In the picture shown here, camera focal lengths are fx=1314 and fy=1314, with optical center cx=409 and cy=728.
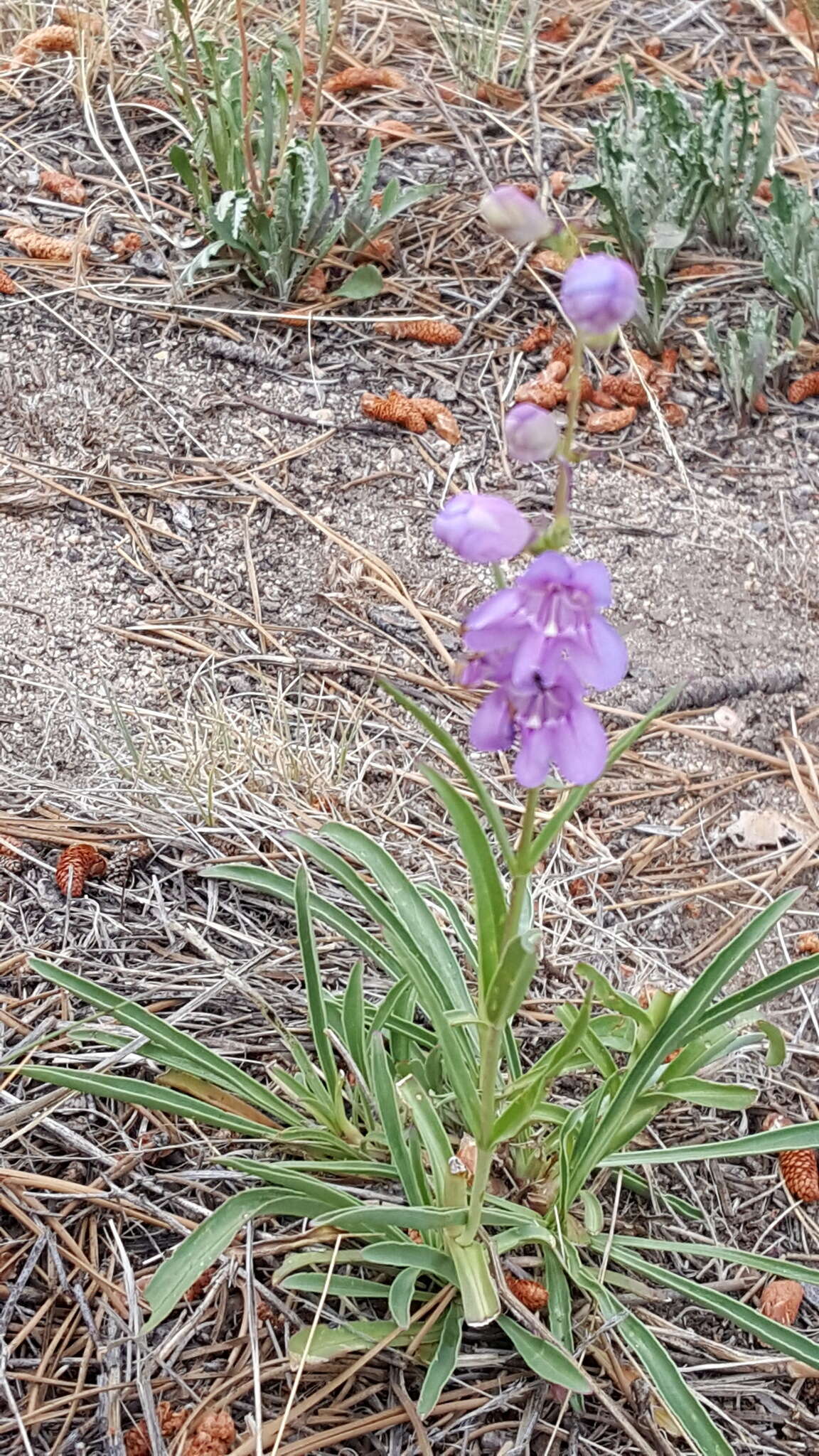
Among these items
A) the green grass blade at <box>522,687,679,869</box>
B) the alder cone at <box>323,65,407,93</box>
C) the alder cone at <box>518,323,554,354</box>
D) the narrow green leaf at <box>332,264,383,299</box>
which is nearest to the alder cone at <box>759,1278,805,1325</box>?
the green grass blade at <box>522,687,679,869</box>

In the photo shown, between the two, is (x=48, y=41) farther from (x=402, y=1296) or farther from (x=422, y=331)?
(x=402, y=1296)

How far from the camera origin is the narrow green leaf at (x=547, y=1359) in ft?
4.26

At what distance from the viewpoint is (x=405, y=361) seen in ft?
9.40

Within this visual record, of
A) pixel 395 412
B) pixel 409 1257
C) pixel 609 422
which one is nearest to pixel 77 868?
pixel 409 1257

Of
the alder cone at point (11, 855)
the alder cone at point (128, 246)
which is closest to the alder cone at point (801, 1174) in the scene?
the alder cone at point (11, 855)

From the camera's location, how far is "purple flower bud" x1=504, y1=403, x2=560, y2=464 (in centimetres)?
99

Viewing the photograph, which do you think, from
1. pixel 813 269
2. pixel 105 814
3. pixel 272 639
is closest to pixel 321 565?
pixel 272 639

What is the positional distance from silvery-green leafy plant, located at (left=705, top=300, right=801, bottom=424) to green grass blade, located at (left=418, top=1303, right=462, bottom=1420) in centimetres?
203

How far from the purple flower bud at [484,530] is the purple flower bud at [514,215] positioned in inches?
8.4

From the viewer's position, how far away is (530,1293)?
1432 millimetres

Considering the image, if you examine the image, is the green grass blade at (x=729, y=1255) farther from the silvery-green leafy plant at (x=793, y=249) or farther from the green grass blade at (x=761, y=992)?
the silvery-green leafy plant at (x=793, y=249)

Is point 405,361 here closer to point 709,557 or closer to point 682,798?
point 709,557

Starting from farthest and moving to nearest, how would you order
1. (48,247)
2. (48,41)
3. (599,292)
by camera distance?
(48,41), (48,247), (599,292)

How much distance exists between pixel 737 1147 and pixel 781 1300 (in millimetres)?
232
